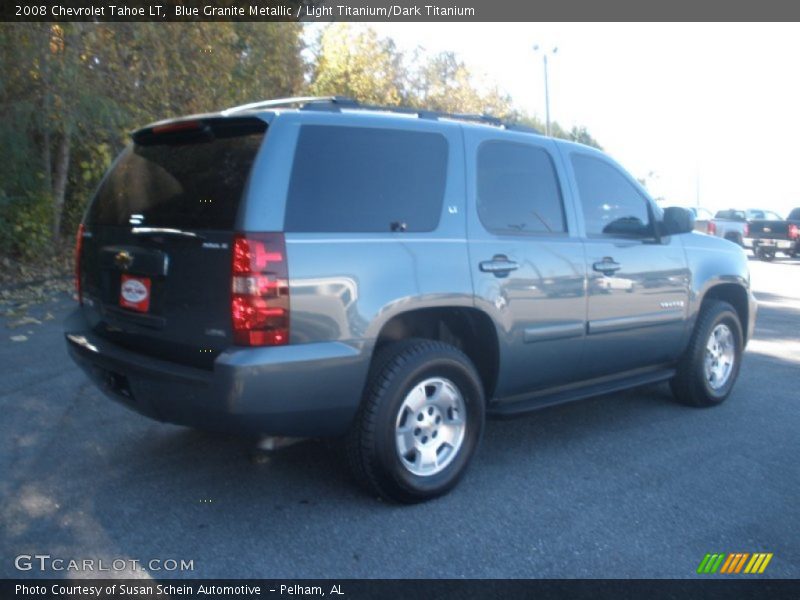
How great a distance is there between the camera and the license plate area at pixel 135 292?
13.4 ft

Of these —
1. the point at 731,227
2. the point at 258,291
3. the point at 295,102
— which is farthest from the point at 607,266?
the point at 731,227

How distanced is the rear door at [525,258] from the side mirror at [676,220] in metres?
1.04

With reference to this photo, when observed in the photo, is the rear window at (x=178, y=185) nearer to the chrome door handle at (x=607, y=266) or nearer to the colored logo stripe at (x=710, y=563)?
the chrome door handle at (x=607, y=266)

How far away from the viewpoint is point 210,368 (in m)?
3.77

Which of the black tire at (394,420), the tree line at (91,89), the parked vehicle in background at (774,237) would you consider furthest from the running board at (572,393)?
the parked vehicle in background at (774,237)

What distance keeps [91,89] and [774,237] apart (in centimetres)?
1911

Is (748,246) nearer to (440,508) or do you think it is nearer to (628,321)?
(628,321)

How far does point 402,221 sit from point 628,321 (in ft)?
6.63

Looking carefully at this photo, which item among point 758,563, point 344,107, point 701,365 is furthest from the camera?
point 701,365

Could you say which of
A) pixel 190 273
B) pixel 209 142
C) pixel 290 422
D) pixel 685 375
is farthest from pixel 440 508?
pixel 685 375

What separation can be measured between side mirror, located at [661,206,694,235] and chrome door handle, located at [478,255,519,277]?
1.77 m

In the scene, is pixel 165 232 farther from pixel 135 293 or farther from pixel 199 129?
pixel 199 129

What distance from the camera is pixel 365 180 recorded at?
418 cm

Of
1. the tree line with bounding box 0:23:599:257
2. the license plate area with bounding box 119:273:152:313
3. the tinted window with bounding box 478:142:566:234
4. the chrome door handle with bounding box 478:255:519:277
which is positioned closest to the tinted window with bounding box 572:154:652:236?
the tinted window with bounding box 478:142:566:234
